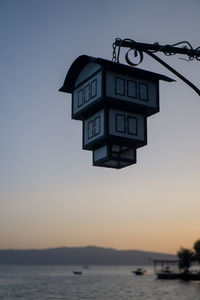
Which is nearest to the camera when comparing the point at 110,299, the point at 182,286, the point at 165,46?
the point at 165,46

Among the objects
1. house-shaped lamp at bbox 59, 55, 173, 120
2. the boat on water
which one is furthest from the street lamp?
the boat on water

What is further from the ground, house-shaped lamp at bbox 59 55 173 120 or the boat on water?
house-shaped lamp at bbox 59 55 173 120

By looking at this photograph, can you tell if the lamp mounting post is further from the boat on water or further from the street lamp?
the boat on water

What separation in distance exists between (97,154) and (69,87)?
1.78 metres

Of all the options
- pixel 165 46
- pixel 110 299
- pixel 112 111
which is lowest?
pixel 110 299

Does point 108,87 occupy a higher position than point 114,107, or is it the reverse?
point 108,87

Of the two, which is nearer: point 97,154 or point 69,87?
point 97,154

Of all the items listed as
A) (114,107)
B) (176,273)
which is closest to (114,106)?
(114,107)

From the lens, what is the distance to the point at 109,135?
781cm

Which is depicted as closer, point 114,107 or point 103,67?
point 114,107

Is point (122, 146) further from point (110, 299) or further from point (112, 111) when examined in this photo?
point (110, 299)

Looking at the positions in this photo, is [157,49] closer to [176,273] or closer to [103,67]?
[103,67]

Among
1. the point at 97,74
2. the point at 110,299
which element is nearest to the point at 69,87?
the point at 97,74

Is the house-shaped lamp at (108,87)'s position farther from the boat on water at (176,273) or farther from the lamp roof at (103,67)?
the boat on water at (176,273)
